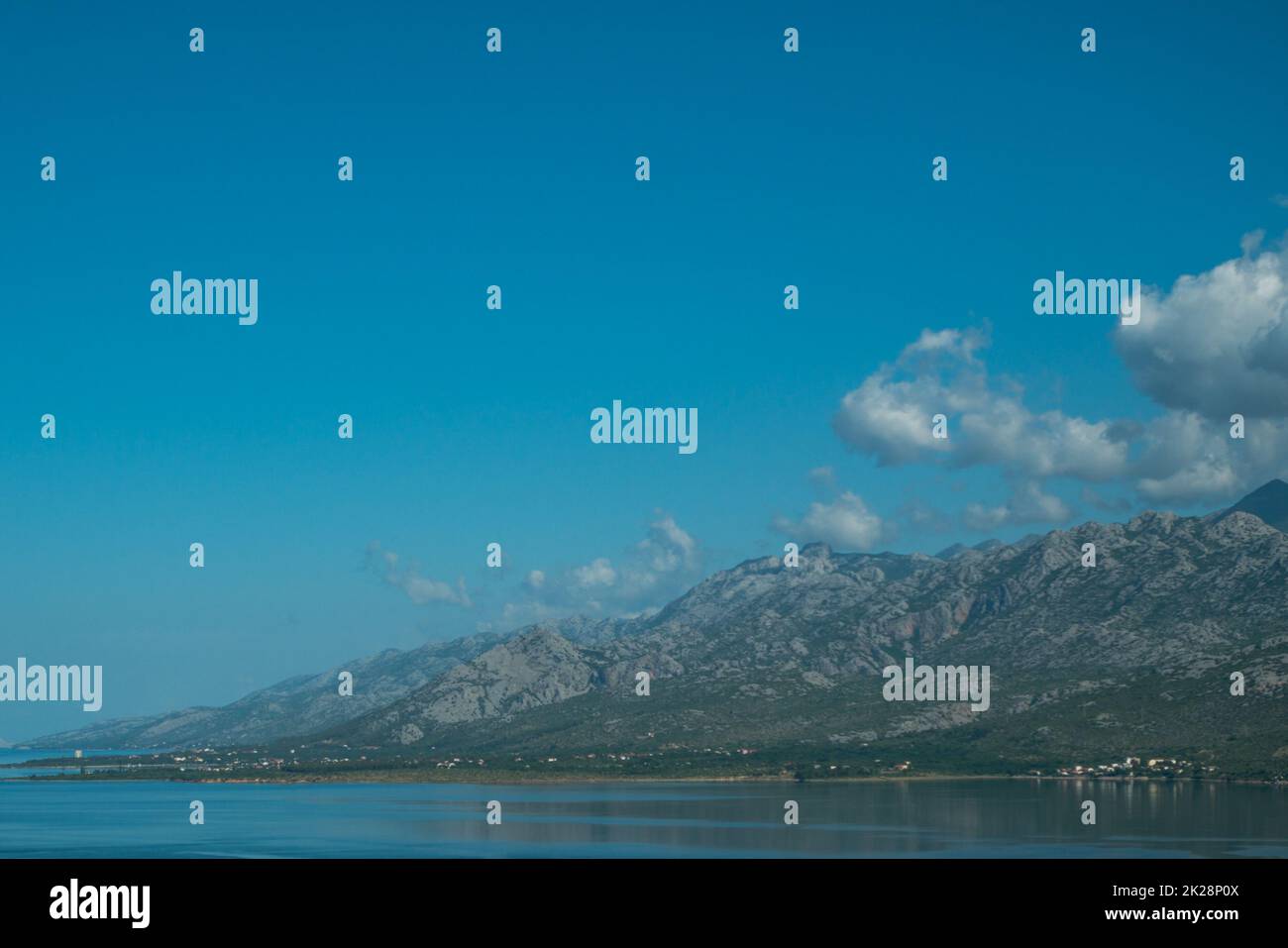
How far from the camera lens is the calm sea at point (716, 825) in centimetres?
11369

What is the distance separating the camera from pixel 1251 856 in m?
101

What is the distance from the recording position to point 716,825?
13612cm

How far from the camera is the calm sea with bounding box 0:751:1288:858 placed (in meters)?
114
